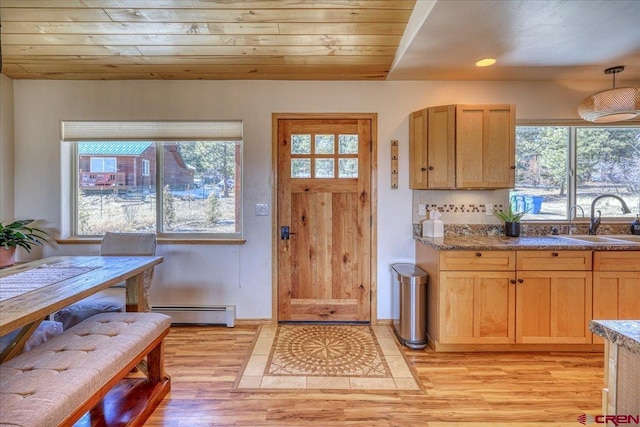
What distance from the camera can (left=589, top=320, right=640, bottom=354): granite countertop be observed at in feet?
2.66

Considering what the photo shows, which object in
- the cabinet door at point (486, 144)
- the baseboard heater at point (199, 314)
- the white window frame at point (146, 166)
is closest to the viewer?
the cabinet door at point (486, 144)

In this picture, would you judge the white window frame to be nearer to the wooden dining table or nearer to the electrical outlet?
the wooden dining table

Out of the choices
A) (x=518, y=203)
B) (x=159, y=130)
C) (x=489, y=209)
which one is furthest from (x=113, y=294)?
(x=518, y=203)

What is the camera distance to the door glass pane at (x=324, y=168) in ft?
10.8

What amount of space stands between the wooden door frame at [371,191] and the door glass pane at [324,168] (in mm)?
407

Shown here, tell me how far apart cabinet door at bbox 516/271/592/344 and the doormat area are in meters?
1.05

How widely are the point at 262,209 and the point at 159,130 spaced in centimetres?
130

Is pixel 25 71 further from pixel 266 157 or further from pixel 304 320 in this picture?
pixel 304 320

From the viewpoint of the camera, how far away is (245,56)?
2.89 metres

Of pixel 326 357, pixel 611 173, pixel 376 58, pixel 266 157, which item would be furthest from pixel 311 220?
pixel 611 173

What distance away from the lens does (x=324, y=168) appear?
3305 millimetres

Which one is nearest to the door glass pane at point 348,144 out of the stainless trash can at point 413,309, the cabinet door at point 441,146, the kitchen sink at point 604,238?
the cabinet door at point 441,146

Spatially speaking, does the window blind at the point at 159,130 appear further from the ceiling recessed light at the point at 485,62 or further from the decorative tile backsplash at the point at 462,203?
the ceiling recessed light at the point at 485,62

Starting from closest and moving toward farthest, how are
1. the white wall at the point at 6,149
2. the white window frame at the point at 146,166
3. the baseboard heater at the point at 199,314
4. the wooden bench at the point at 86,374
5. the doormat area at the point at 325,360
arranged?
the wooden bench at the point at 86,374 → the doormat area at the point at 325,360 → the white wall at the point at 6,149 → the baseboard heater at the point at 199,314 → the white window frame at the point at 146,166
